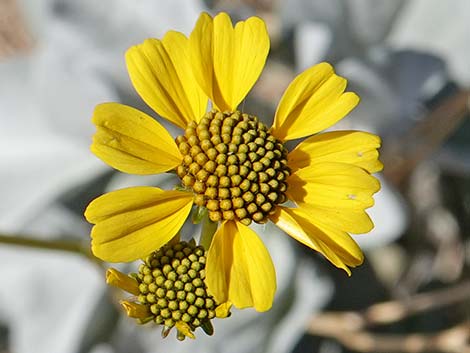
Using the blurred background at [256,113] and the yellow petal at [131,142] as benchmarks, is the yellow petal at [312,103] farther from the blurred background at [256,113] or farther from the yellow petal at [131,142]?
the blurred background at [256,113]

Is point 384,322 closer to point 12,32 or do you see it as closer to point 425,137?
point 425,137

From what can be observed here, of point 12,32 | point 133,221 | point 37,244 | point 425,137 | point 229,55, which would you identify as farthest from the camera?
point 12,32

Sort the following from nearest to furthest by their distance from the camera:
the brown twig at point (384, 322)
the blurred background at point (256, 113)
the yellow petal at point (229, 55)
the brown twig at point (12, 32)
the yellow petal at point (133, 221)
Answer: the yellow petal at point (133, 221) < the yellow petal at point (229, 55) < the blurred background at point (256, 113) < the brown twig at point (384, 322) < the brown twig at point (12, 32)

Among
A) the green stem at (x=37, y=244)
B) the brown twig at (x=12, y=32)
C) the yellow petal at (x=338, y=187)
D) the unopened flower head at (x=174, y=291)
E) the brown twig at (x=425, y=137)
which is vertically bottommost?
the brown twig at (x=12, y=32)

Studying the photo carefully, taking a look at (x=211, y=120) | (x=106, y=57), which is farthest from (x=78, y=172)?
(x=211, y=120)

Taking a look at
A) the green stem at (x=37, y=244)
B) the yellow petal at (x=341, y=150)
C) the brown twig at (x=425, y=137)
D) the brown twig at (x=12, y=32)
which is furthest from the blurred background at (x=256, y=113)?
the yellow petal at (x=341, y=150)

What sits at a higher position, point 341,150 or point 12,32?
point 341,150

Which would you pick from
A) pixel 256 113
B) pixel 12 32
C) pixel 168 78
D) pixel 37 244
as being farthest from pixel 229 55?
pixel 12 32
